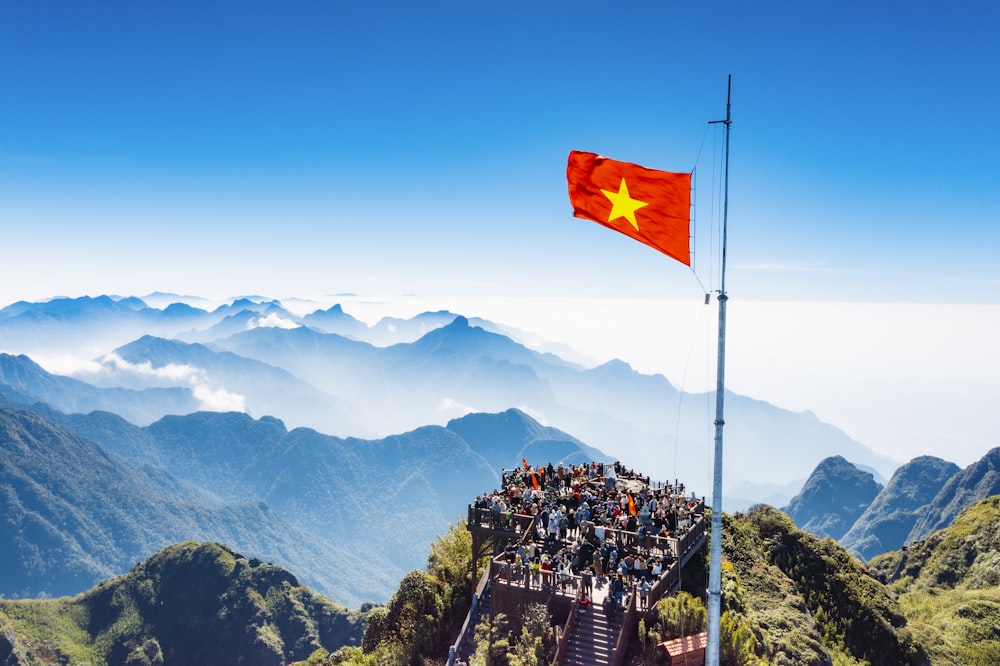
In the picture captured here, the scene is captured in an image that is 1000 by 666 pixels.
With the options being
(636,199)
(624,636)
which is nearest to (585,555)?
(624,636)

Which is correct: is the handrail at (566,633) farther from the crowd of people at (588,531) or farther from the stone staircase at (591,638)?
the crowd of people at (588,531)

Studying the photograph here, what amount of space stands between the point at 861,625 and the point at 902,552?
60385 mm

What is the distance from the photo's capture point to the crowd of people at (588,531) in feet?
88.8

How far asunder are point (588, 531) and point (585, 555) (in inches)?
72.9

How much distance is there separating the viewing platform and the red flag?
1465 centimetres

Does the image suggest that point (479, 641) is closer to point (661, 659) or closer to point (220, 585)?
point (661, 659)

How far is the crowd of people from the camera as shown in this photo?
88.8 ft

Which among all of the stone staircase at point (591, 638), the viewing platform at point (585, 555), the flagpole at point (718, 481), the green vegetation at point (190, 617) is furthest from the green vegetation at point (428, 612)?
the green vegetation at point (190, 617)

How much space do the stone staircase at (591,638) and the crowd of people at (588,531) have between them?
581 mm

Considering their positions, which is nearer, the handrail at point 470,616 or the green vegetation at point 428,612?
the handrail at point 470,616

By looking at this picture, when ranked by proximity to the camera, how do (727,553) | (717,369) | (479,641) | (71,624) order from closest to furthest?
(717,369) < (479,641) < (727,553) < (71,624)

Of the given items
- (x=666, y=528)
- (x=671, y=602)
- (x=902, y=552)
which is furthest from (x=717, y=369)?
(x=902, y=552)

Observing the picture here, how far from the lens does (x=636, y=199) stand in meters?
17.7

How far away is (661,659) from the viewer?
24.2 metres
